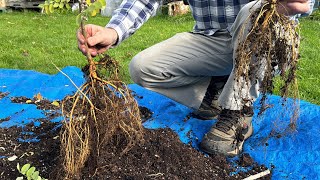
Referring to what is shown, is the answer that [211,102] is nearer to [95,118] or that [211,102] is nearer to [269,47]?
[269,47]

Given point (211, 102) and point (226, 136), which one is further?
point (211, 102)

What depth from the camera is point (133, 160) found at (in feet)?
6.47

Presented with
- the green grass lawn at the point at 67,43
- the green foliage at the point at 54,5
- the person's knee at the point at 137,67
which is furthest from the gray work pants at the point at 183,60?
the green foliage at the point at 54,5

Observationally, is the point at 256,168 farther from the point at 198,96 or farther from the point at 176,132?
the point at 198,96

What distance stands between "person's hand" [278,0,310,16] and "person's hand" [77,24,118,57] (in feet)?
2.73

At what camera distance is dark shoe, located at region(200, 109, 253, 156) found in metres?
2.17

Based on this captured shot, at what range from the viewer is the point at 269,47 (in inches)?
67.5

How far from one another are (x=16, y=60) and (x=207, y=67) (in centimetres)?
257

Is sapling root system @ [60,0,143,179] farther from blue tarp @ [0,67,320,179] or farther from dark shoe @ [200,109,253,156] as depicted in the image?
blue tarp @ [0,67,320,179]

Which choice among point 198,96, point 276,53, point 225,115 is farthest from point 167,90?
point 276,53

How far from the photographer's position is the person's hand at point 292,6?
173 cm

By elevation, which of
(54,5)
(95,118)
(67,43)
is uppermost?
(54,5)

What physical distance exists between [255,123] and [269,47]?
36.6 inches

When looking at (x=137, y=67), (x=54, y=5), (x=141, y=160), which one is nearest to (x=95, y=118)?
(x=141, y=160)
